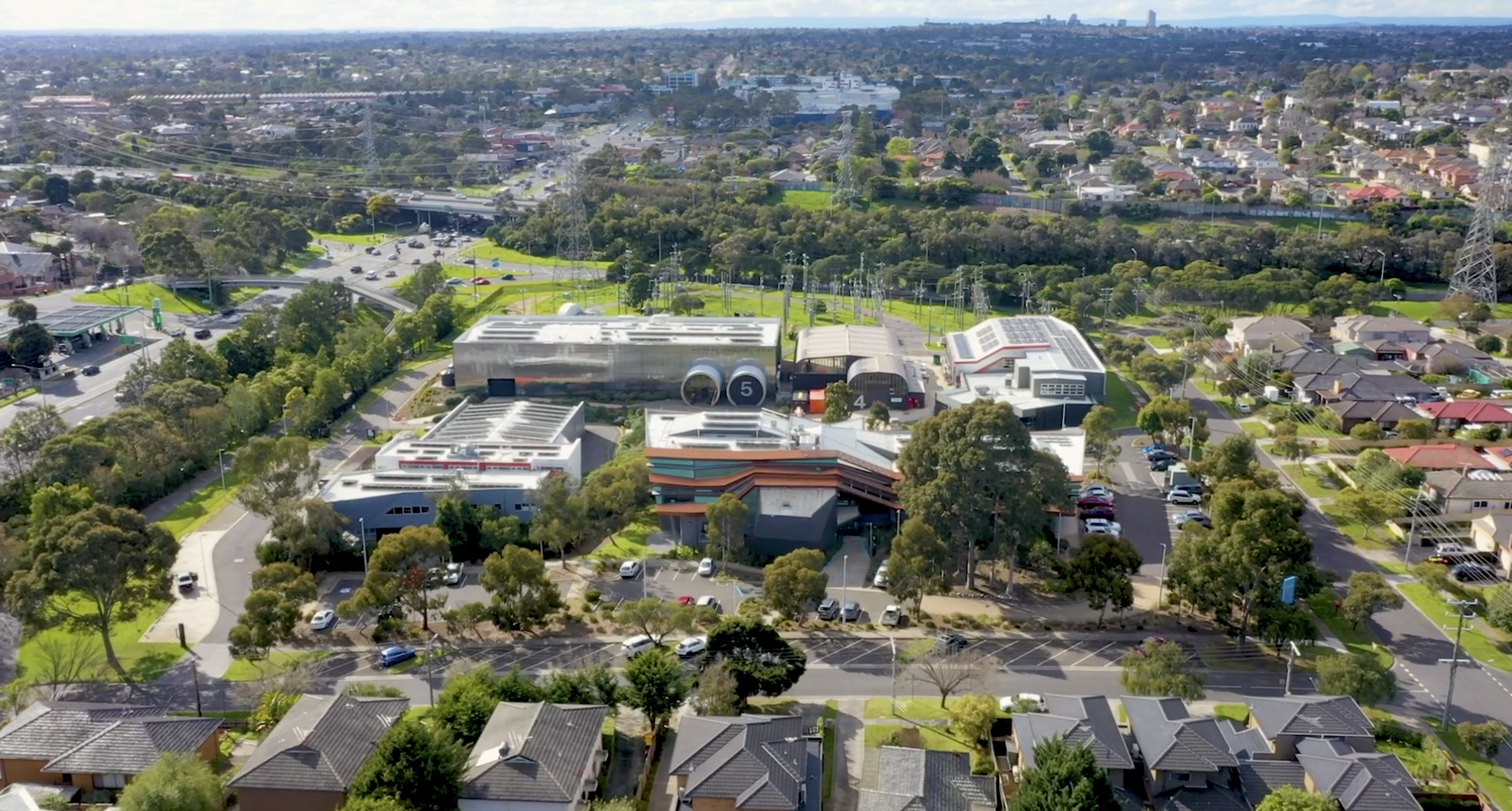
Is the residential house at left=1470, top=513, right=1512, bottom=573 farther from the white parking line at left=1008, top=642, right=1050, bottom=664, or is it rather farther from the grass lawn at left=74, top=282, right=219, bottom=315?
the grass lawn at left=74, top=282, right=219, bottom=315

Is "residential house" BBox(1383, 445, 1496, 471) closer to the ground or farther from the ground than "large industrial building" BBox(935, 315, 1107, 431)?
closer to the ground

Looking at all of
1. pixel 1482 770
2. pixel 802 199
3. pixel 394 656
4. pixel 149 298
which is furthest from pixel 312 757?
pixel 802 199

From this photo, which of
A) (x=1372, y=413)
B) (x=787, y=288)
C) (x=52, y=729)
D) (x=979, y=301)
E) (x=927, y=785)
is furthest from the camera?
(x=979, y=301)

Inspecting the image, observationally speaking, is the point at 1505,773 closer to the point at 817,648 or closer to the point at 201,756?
the point at 817,648

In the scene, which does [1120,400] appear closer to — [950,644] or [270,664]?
[950,644]

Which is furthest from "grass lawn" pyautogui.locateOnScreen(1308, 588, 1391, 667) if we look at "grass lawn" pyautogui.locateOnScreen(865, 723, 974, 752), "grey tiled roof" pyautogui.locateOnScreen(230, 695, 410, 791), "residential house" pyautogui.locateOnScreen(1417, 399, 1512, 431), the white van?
"grey tiled roof" pyautogui.locateOnScreen(230, 695, 410, 791)

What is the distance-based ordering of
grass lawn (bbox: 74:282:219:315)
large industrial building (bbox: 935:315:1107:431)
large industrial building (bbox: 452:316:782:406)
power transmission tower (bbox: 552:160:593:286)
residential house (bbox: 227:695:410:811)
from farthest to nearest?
power transmission tower (bbox: 552:160:593:286) < grass lawn (bbox: 74:282:219:315) < large industrial building (bbox: 452:316:782:406) < large industrial building (bbox: 935:315:1107:431) < residential house (bbox: 227:695:410:811)

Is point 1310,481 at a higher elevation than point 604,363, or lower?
lower
